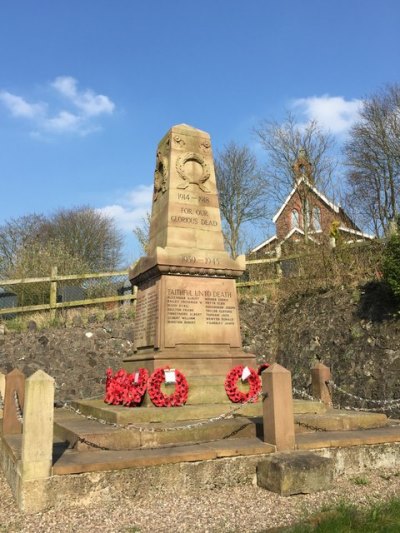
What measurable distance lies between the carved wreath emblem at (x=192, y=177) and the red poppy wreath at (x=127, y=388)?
376 centimetres

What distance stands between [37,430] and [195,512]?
5.86 ft

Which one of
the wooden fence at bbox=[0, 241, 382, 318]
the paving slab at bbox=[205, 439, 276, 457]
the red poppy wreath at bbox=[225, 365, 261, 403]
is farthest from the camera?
the wooden fence at bbox=[0, 241, 382, 318]

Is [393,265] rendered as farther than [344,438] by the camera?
Yes

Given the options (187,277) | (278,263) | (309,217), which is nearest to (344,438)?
(187,277)

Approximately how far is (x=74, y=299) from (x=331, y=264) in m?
9.32

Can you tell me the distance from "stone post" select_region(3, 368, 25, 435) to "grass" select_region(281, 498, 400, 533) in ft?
16.8

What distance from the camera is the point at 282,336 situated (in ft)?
52.5

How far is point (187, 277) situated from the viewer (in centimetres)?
870

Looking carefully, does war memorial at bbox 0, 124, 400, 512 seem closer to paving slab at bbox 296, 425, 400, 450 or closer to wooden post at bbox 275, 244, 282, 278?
paving slab at bbox 296, 425, 400, 450

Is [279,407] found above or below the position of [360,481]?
above

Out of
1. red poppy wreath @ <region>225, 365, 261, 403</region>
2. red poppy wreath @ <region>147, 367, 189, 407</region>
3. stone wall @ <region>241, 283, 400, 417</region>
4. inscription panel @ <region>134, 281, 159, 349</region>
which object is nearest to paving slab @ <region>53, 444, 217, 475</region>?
red poppy wreath @ <region>147, 367, 189, 407</region>

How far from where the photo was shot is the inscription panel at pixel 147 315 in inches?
337

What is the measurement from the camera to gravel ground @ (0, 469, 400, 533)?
426 cm

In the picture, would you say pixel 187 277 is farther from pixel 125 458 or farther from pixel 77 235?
pixel 77 235
